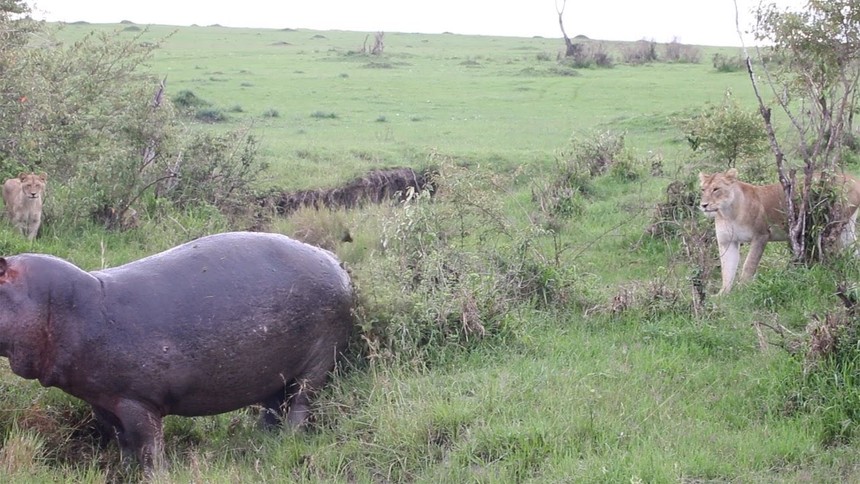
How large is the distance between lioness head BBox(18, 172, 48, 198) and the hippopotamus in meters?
4.61

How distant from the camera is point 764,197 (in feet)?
29.4

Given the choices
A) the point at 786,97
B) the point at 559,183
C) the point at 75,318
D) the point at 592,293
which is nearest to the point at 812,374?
the point at 592,293

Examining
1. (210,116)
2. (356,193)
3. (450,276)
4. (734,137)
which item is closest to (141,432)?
(450,276)

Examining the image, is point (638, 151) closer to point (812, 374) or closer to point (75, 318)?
point (812, 374)

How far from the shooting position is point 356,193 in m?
14.5

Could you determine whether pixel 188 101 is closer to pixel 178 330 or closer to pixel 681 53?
pixel 178 330

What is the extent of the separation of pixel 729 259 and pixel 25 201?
731 centimetres

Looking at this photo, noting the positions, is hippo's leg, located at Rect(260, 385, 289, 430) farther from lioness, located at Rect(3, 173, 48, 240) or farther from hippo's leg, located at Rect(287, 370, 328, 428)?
lioness, located at Rect(3, 173, 48, 240)

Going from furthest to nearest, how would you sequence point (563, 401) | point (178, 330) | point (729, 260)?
point (729, 260), point (563, 401), point (178, 330)

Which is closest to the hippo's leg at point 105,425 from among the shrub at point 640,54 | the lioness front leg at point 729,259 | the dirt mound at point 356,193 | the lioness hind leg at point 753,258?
the lioness front leg at point 729,259

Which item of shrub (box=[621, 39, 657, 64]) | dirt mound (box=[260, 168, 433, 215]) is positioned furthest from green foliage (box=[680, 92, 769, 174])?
shrub (box=[621, 39, 657, 64])

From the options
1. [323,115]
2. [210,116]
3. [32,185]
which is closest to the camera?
[32,185]

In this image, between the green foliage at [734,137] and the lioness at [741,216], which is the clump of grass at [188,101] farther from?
the lioness at [741,216]

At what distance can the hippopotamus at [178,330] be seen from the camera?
212 inches
